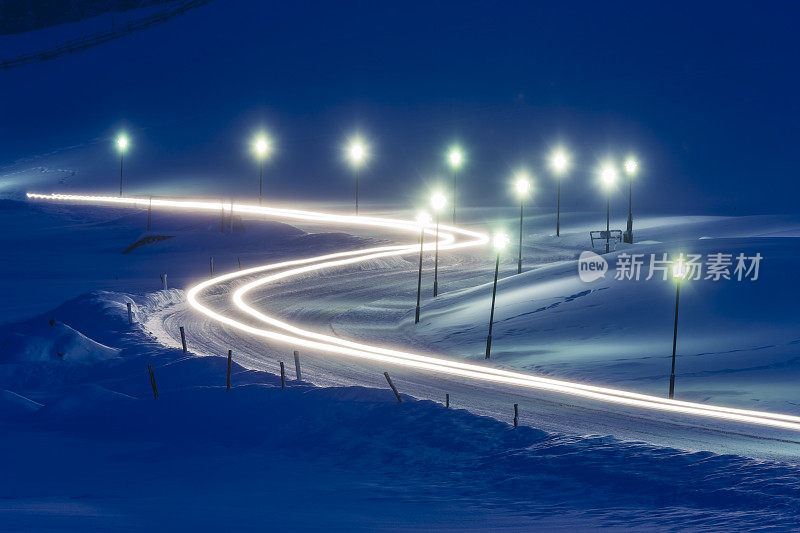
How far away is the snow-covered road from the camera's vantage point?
75.2 feet

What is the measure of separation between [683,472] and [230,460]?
8711 millimetres

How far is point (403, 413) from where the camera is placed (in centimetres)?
2034

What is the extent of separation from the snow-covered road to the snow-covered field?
19cm

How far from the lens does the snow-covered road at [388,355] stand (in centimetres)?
2291

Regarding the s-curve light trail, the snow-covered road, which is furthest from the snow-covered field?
the s-curve light trail

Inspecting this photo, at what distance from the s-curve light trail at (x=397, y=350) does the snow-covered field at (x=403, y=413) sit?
924 millimetres

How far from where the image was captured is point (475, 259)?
61031mm

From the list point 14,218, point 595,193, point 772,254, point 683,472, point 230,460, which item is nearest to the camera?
point 683,472

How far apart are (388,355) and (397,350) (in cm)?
148

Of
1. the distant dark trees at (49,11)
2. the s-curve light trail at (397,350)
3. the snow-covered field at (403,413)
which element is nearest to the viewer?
the snow-covered field at (403,413)

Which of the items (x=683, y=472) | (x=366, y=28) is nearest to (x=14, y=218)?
(x=683, y=472)

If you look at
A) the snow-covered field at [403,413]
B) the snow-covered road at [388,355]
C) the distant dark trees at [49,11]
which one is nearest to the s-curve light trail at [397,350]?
the snow-covered road at [388,355]

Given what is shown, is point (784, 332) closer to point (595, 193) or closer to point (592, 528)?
point (592, 528)

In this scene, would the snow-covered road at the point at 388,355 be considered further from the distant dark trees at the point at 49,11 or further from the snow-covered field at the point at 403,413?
the distant dark trees at the point at 49,11
